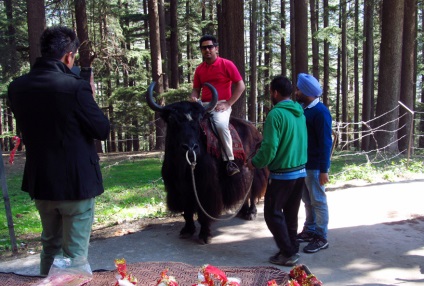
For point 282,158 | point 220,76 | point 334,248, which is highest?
point 220,76

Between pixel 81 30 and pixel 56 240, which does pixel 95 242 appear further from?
pixel 81 30

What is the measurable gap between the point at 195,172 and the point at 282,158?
1493 mm

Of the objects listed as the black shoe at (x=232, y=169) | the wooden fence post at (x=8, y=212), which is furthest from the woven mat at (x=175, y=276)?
the black shoe at (x=232, y=169)

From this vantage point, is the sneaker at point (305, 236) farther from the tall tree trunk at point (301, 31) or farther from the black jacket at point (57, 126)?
the tall tree trunk at point (301, 31)

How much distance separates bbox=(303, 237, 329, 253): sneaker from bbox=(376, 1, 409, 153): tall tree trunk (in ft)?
29.3

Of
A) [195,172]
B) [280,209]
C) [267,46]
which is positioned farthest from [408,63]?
[267,46]

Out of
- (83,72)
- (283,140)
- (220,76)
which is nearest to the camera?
(83,72)

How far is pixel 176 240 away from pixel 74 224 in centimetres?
287

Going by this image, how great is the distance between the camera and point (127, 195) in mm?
9102

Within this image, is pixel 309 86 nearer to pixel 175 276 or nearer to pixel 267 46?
pixel 175 276

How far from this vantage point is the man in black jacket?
2.85 m

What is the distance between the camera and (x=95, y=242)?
5652 mm

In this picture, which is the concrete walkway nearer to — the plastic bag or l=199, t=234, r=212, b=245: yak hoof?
l=199, t=234, r=212, b=245: yak hoof

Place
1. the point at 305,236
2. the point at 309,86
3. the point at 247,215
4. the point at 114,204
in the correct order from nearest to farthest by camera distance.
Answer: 1. the point at 309,86
2. the point at 305,236
3. the point at 247,215
4. the point at 114,204
